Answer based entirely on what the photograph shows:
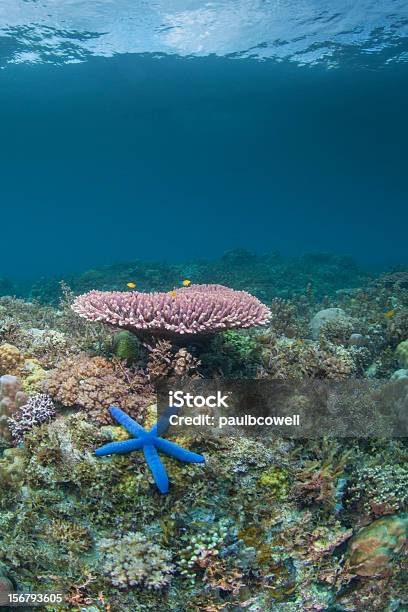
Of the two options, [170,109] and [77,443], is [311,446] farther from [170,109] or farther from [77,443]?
[170,109]

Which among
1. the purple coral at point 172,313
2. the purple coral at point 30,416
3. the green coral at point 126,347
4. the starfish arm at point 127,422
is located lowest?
the purple coral at point 30,416

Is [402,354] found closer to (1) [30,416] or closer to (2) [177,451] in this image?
(2) [177,451]

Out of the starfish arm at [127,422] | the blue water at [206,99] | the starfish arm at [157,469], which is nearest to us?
the starfish arm at [157,469]

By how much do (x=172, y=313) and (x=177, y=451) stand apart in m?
1.88

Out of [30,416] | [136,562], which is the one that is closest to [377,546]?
[136,562]

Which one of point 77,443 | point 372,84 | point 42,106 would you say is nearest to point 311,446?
point 77,443

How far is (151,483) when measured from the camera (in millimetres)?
4379

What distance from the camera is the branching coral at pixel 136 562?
423cm

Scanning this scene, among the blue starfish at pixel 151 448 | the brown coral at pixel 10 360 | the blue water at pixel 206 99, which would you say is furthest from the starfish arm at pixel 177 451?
the blue water at pixel 206 99

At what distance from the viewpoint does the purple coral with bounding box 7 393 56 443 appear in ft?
17.2

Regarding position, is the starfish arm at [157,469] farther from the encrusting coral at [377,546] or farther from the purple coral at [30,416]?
the encrusting coral at [377,546]

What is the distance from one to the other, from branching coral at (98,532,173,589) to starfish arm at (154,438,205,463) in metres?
0.92

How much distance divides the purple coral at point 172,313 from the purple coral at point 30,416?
1230 millimetres

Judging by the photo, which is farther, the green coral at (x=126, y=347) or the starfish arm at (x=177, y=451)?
the green coral at (x=126, y=347)
